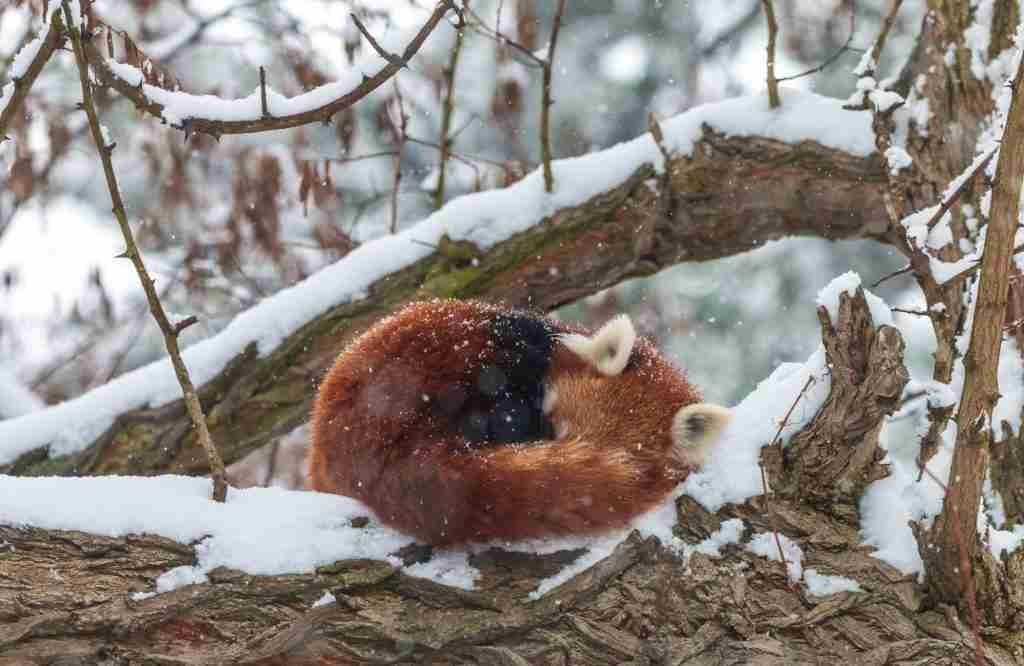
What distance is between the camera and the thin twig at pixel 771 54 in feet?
10.5

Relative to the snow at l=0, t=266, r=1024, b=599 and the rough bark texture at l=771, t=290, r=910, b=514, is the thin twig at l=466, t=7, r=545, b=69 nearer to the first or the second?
the snow at l=0, t=266, r=1024, b=599

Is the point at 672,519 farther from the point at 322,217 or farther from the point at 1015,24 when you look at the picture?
the point at 322,217

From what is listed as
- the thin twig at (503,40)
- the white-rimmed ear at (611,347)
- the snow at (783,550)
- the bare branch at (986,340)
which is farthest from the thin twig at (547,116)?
the bare branch at (986,340)

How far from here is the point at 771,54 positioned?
3.28 m

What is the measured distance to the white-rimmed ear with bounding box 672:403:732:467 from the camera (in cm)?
227

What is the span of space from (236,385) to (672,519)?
1.74 metres

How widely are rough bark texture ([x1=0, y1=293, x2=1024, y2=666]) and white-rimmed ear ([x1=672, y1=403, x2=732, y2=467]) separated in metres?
0.12

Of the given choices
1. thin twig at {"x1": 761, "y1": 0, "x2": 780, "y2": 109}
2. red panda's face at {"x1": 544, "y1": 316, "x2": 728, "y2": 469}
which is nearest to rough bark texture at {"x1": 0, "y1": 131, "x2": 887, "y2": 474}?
thin twig at {"x1": 761, "y1": 0, "x2": 780, "y2": 109}

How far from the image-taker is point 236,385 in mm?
3422

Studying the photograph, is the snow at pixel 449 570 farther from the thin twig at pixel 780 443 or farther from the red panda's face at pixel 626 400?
the thin twig at pixel 780 443

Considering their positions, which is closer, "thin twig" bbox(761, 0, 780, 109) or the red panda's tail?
the red panda's tail

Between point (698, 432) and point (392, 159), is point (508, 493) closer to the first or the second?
point (698, 432)

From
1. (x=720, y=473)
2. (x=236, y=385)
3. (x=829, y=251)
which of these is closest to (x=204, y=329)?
(x=236, y=385)

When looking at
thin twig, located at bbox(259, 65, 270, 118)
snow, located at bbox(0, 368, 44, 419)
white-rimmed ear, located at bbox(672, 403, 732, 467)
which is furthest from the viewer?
snow, located at bbox(0, 368, 44, 419)
